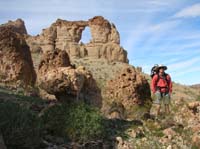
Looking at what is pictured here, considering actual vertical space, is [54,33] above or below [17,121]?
above

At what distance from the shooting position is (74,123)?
31.6 ft

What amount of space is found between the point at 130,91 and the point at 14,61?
221 inches

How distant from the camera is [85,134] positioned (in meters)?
9.55

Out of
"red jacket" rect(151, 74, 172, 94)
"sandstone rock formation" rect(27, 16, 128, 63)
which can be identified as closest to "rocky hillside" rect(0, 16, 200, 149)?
"red jacket" rect(151, 74, 172, 94)

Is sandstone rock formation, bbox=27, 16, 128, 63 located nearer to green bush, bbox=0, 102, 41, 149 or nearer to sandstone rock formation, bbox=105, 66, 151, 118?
sandstone rock formation, bbox=105, 66, 151, 118

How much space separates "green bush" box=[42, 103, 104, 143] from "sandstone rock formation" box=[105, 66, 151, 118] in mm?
5216

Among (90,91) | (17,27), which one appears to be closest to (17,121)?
(90,91)

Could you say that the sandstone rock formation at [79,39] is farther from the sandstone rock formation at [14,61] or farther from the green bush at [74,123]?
the green bush at [74,123]

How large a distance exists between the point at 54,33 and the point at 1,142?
216 feet

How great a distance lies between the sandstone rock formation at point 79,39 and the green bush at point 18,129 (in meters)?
52.3

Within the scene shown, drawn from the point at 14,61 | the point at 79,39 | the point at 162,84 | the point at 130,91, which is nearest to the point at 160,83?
the point at 162,84

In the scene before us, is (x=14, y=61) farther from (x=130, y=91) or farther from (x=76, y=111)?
(x=76, y=111)

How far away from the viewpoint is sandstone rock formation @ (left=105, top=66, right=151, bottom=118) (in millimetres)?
15398

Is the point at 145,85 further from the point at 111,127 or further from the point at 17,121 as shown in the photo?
the point at 17,121
